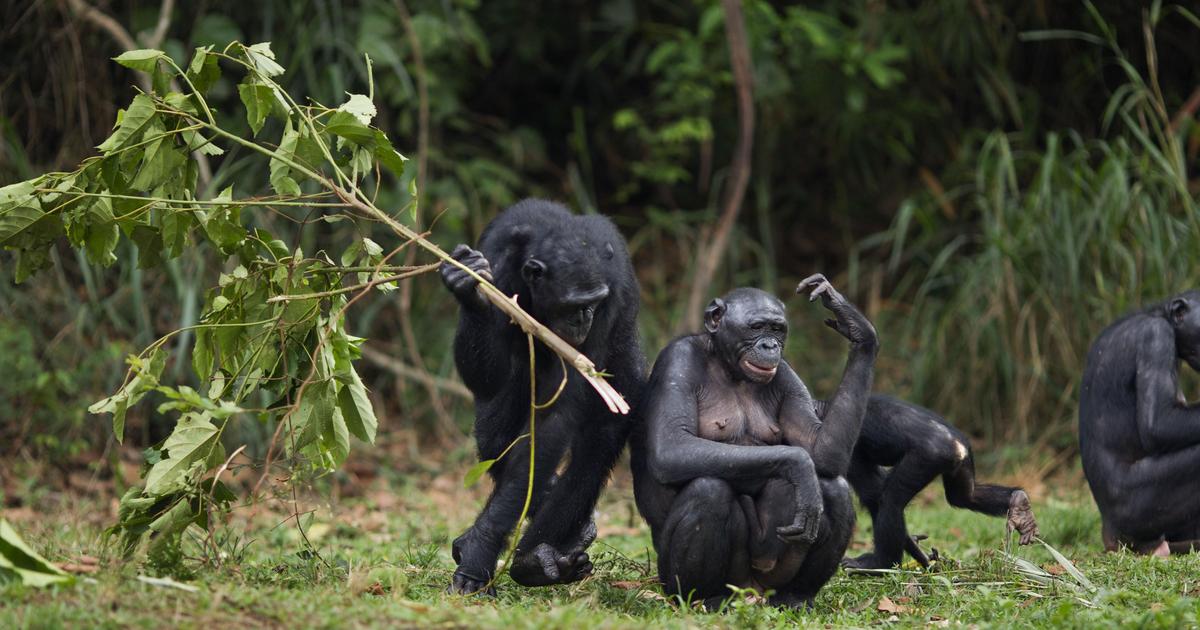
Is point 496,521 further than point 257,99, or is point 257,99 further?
point 496,521

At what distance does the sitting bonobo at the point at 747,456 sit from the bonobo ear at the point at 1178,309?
241cm

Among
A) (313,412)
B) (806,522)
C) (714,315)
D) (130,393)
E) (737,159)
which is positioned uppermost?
(737,159)

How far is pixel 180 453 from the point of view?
479cm

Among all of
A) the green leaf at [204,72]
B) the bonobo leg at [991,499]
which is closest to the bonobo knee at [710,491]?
the bonobo leg at [991,499]

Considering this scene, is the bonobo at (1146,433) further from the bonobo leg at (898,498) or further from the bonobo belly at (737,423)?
the bonobo belly at (737,423)

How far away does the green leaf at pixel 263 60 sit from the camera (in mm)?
4969

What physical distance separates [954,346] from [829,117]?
123 inches

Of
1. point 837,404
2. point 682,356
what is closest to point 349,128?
point 682,356

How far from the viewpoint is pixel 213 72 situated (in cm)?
519

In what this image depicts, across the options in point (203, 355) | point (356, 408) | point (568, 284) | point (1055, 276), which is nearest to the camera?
point (356, 408)

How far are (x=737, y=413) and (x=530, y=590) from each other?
1149 mm

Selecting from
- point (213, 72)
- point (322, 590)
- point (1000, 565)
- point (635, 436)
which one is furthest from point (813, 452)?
point (213, 72)

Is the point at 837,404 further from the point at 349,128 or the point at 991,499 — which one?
the point at 349,128

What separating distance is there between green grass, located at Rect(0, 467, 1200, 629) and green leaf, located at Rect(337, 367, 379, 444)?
348 millimetres
